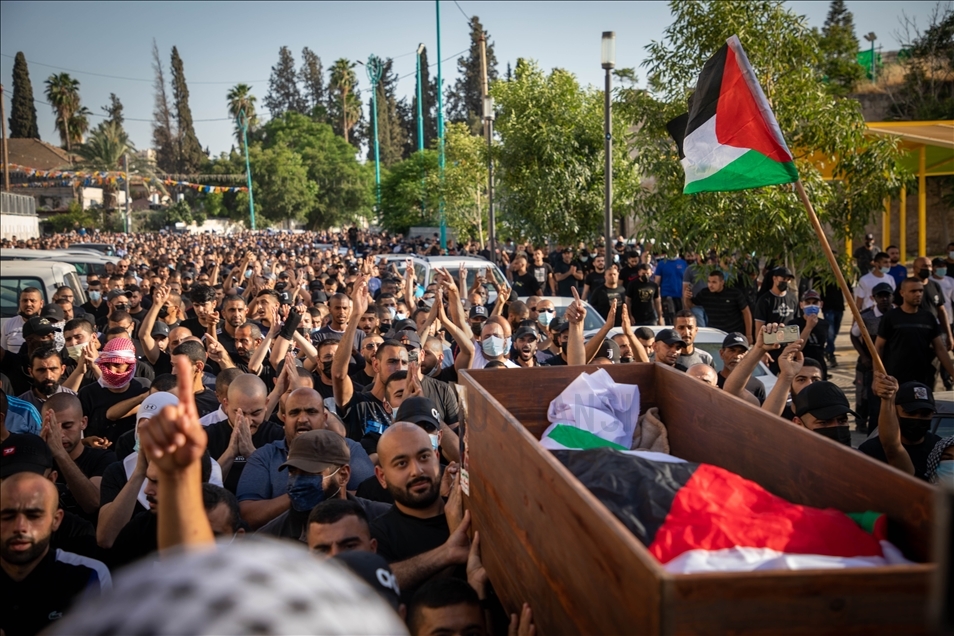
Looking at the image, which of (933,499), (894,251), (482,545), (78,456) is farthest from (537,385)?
(894,251)

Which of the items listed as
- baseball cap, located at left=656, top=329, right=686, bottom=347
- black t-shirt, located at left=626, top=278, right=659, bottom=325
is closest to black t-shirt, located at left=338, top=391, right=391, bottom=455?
baseball cap, located at left=656, top=329, right=686, bottom=347

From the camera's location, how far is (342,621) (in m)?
1.28

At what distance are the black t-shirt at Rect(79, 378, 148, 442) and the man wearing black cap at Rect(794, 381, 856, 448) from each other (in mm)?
4584

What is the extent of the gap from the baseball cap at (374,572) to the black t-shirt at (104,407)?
4225 millimetres

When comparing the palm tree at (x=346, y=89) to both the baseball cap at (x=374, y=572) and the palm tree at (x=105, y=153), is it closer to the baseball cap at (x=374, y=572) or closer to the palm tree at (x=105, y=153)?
the palm tree at (x=105, y=153)

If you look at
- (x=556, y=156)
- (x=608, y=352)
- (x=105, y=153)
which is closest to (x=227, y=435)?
(x=608, y=352)

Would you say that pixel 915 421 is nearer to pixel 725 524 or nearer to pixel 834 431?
pixel 834 431

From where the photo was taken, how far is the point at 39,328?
25.9 feet

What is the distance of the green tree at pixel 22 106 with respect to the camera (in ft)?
314

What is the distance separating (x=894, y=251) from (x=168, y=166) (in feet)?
354

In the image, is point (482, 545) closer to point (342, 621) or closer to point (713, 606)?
point (713, 606)

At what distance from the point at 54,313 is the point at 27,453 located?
18.6 ft

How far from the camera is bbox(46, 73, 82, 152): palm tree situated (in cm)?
8688

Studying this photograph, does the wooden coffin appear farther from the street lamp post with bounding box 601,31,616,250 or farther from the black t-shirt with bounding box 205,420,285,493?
the street lamp post with bounding box 601,31,616,250
